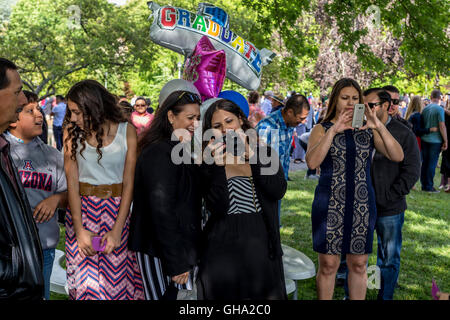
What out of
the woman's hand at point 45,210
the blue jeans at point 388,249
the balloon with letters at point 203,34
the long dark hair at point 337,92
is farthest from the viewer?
the balloon with letters at point 203,34

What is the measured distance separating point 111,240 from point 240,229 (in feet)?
2.72

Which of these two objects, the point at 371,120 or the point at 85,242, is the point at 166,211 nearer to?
the point at 85,242

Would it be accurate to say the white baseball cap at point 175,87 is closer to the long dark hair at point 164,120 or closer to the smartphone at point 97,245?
the long dark hair at point 164,120

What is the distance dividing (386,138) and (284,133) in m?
2.27

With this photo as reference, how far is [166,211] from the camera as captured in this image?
267cm

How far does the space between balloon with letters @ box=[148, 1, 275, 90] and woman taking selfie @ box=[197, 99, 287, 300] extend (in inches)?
94.9

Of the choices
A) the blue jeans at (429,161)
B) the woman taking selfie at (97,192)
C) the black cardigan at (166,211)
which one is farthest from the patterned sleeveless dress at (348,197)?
the blue jeans at (429,161)

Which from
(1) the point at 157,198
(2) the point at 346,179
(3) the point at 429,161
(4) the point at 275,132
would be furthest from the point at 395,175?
(3) the point at 429,161

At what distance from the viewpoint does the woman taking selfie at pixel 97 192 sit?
287 cm

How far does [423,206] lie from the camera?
8.87 m

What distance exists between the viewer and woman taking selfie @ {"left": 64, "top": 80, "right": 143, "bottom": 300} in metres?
2.87

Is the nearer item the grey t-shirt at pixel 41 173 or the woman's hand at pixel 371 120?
the grey t-shirt at pixel 41 173

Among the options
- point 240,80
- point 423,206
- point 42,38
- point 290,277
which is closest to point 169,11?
point 240,80

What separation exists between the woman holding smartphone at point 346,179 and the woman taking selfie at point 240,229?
844 mm
